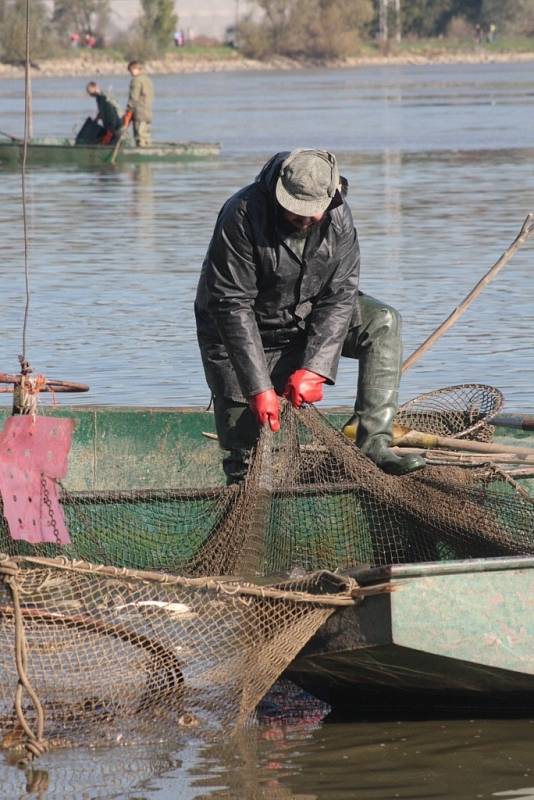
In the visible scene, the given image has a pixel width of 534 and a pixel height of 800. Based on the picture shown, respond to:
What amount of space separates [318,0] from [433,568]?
96.9m

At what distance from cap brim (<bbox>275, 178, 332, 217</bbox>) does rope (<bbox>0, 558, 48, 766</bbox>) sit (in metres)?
1.57

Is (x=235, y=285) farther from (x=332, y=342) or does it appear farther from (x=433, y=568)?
(x=433, y=568)

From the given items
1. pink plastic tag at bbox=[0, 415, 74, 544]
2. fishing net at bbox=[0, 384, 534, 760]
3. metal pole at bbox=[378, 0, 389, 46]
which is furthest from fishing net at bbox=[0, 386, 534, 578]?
metal pole at bbox=[378, 0, 389, 46]

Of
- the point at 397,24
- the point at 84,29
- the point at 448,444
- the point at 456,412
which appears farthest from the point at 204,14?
the point at 448,444

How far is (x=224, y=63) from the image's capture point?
9425 centimetres

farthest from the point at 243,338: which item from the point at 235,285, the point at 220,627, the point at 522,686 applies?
the point at 522,686

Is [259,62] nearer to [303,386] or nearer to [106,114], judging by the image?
[106,114]

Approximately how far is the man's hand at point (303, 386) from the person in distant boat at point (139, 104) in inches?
799

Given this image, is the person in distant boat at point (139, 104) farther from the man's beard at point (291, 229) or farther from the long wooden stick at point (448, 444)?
the man's beard at point (291, 229)

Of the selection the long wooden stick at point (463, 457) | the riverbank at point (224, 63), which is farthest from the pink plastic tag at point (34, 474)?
the riverbank at point (224, 63)

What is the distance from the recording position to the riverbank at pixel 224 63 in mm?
84938

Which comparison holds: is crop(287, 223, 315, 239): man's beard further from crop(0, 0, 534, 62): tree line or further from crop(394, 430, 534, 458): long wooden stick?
crop(0, 0, 534, 62): tree line

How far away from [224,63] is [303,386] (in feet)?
293

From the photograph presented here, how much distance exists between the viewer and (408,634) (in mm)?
5559
